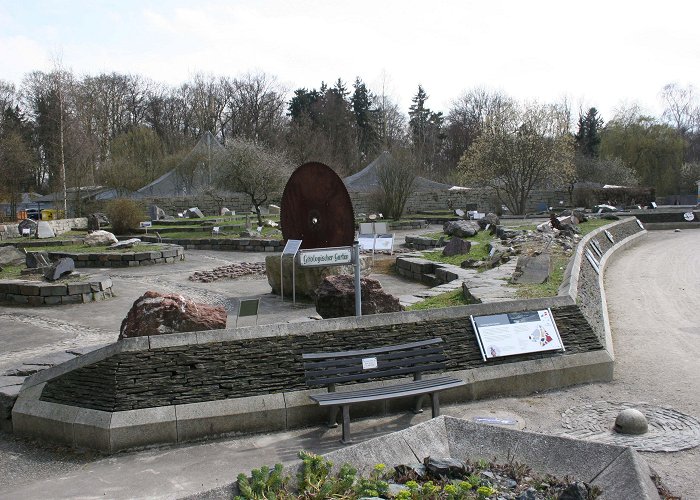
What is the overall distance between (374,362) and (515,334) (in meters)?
1.89

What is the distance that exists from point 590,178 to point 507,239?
31.8 metres

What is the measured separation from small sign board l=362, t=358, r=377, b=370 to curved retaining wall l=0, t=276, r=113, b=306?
896 cm

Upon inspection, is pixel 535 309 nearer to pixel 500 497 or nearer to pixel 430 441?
pixel 430 441

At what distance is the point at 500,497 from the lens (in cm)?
416

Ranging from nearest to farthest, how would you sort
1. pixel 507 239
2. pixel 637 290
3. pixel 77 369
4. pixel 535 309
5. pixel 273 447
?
pixel 273 447 < pixel 77 369 < pixel 535 309 < pixel 637 290 < pixel 507 239

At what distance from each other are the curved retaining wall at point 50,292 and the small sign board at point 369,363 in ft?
29.4

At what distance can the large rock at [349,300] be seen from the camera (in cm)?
848

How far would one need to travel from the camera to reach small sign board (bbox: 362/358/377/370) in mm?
6578

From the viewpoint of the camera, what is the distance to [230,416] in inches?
242

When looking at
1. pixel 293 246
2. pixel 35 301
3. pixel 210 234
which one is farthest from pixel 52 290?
pixel 210 234

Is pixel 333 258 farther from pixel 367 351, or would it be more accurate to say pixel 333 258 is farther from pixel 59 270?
pixel 59 270

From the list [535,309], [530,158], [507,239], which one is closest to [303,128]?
[530,158]

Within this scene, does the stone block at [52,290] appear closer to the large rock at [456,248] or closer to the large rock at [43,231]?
the large rock at [456,248]

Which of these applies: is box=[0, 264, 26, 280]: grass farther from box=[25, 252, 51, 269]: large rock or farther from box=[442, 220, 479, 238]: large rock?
box=[442, 220, 479, 238]: large rock
